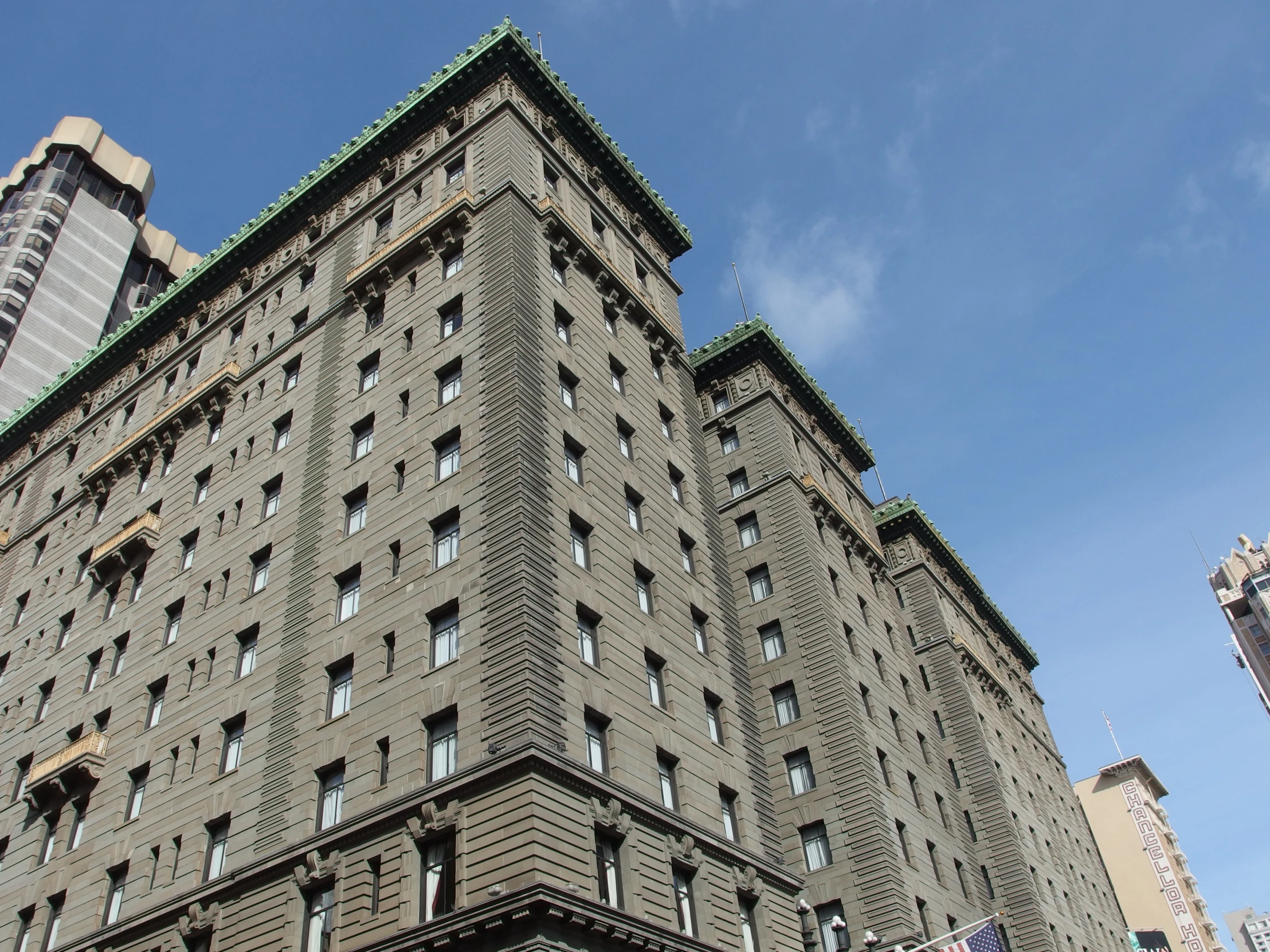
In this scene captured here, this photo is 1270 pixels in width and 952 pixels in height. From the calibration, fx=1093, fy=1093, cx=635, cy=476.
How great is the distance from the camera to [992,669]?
289ft

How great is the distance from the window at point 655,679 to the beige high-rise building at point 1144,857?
135 m

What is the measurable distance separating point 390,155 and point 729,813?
129 ft

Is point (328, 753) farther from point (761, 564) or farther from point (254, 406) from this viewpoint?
point (761, 564)

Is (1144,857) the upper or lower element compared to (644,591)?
upper

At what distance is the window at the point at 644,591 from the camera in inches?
1612

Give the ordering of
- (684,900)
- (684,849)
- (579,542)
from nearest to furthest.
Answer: (684,900) → (684,849) → (579,542)

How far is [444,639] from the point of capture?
116ft

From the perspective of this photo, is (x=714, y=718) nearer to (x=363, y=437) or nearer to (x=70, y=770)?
(x=363, y=437)

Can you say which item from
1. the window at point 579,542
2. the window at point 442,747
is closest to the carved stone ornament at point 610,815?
the window at point 442,747

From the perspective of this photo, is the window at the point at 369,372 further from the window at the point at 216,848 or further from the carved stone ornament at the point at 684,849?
the carved stone ornament at the point at 684,849

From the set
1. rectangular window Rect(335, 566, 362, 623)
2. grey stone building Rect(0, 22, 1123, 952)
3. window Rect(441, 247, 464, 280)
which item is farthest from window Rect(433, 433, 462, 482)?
window Rect(441, 247, 464, 280)

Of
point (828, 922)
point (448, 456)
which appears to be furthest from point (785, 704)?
point (448, 456)

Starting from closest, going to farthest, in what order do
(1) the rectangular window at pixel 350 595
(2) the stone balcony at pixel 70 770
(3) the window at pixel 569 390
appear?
(1) the rectangular window at pixel 350 595
(3) the window at pixel 569 390
(2) the stone balcony at pixel 70 770

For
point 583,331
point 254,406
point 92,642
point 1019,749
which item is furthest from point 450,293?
point 1019,749
